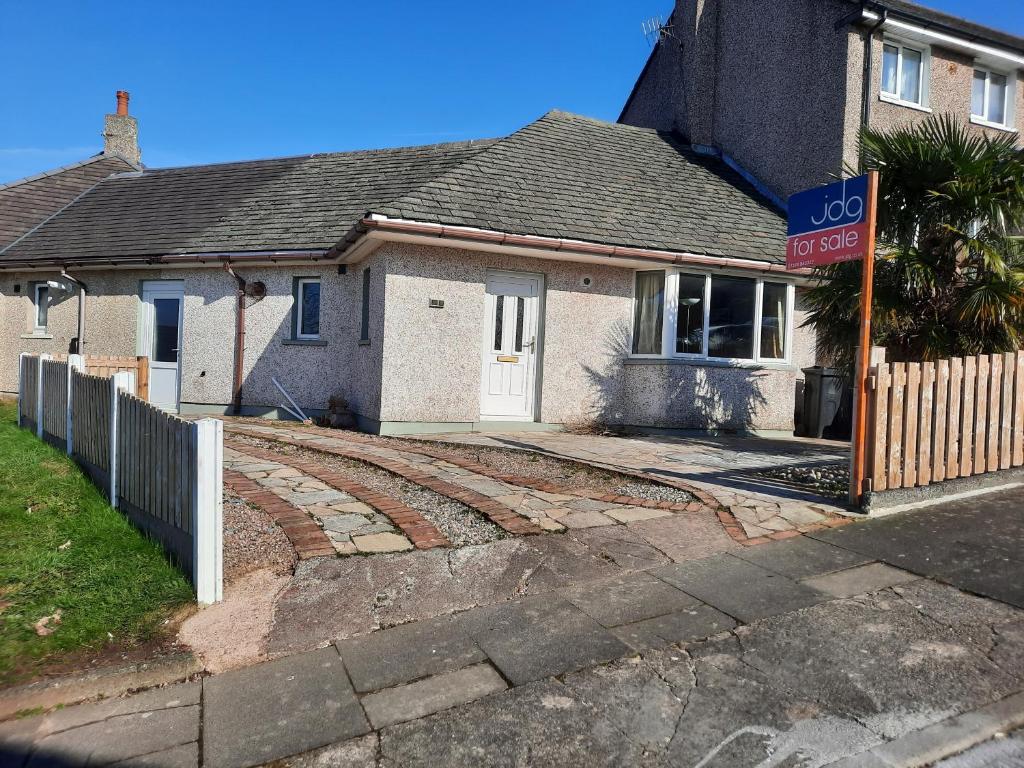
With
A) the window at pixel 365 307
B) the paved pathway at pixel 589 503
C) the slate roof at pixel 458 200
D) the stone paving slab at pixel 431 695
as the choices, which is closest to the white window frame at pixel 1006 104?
the slate roof at pixel 458 200

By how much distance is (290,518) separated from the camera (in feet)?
15.8

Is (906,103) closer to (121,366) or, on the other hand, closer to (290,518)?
(290,518)

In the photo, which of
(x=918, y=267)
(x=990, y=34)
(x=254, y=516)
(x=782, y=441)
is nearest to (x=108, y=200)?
(x=254, y=516)

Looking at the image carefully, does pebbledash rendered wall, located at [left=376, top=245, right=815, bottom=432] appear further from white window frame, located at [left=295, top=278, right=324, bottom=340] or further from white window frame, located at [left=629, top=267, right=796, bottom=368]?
white window frame, located at [left=295, top=278, right=324, bottom=340]

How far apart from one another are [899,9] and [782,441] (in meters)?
8.71

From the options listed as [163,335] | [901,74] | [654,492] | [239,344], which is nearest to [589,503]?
[654,492]

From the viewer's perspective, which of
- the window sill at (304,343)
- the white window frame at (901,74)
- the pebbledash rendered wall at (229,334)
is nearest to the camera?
the pebbledash rendered wall at (229,334)

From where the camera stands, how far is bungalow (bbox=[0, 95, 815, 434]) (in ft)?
31.3

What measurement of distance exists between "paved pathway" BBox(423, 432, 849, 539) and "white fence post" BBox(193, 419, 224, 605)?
3513 millimetres

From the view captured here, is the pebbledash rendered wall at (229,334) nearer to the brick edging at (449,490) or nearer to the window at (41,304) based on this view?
the window at (41,304)

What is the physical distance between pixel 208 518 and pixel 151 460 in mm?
1188

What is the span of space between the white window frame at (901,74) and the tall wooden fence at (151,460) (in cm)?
1365

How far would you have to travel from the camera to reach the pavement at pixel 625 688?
2426 mm

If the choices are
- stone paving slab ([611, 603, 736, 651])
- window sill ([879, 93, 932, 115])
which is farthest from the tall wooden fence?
window sill ([879, 93, 932, 115])
